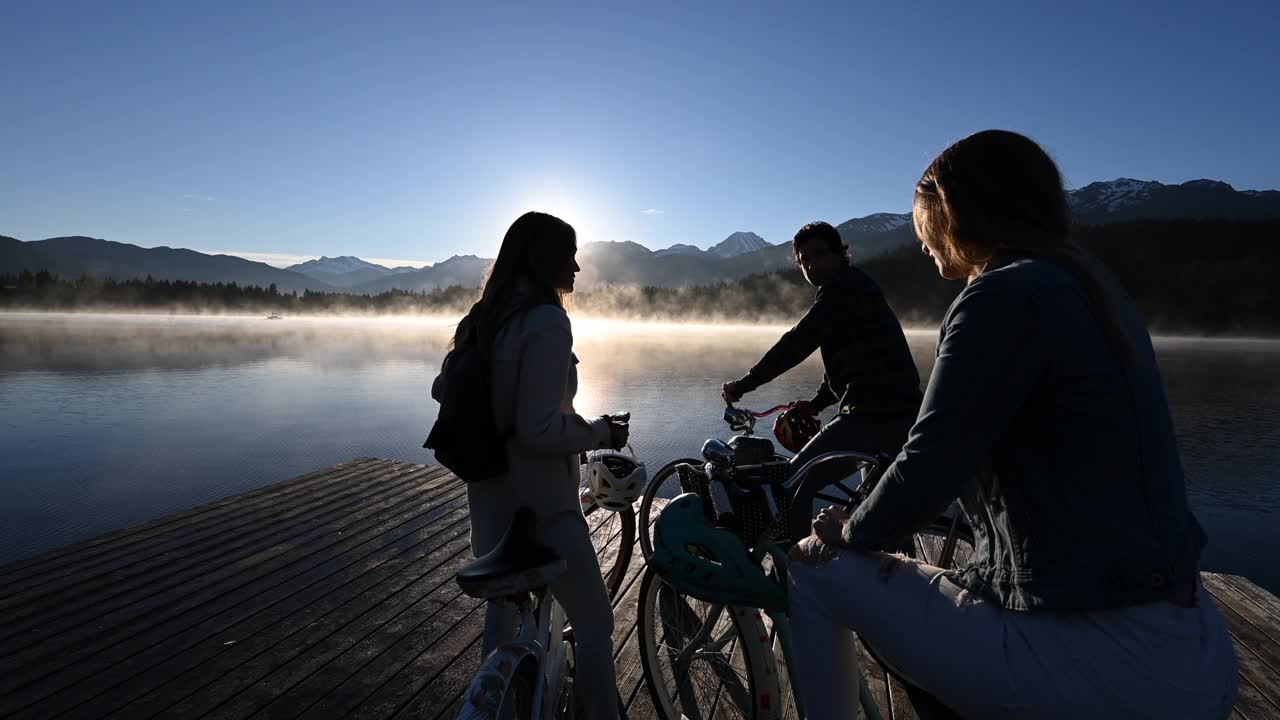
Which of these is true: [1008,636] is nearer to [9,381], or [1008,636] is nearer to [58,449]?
[58,449]

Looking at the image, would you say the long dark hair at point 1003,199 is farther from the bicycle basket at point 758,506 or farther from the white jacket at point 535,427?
the white jacket at point 535,427

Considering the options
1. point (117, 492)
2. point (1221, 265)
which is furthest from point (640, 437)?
point (1221, 265)

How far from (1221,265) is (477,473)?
12290 centimetres

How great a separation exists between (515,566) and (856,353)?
2.24 metres

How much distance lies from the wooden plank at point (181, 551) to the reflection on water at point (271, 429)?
4.44 metres

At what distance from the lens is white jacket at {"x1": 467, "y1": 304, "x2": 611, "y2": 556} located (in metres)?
1.83

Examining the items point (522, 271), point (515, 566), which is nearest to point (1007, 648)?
point (515, 566)

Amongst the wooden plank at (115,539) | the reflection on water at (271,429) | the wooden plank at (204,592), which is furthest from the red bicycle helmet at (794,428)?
the reflection on water at (271,429)

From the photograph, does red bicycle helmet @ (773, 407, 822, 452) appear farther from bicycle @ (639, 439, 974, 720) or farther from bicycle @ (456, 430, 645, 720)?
bicycle @ (456, 430, 645, 720)

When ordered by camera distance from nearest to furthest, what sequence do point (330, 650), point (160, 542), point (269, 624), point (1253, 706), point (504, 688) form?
1. point (504, 688)
2. point (1253, 706)
3. point (330, 650)
4. point (269, 624)
5. point (160, 542)

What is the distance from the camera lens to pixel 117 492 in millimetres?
10562

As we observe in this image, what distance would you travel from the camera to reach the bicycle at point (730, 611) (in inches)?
77.2

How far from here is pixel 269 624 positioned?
3523mm

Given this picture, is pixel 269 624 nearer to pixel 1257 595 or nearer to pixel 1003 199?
pixel 1003 199
